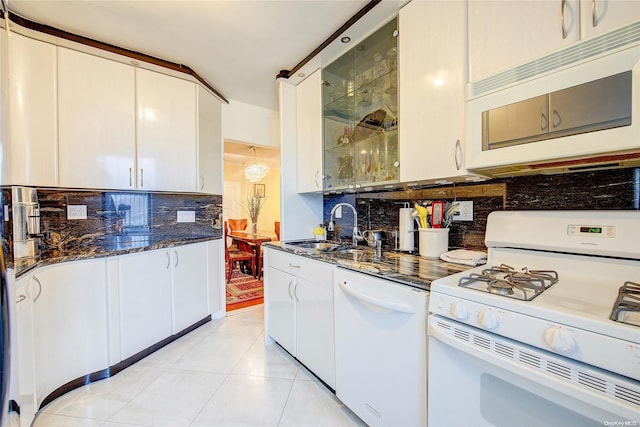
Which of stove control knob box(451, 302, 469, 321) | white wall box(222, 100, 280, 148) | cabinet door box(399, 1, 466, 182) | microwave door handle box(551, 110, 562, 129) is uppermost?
white wall box(222, 100, 280, 148)

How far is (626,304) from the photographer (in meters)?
0.71

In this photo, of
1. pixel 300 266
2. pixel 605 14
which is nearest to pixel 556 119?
pixel 605 14

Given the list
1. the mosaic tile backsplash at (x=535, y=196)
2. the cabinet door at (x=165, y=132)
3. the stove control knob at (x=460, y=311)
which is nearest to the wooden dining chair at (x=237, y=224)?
the cabinet door at (x=165, y=132)

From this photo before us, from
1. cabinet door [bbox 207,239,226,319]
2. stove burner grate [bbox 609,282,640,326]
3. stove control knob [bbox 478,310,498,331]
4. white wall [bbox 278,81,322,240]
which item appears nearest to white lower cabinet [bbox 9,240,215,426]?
cabinet door [bbox 207,239,226,319]

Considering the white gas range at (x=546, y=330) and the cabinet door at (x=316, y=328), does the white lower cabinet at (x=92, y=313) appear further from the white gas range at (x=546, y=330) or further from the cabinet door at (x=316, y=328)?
the white gas range at (x=546, y=330)

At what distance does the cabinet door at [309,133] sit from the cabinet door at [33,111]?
1.81 meters

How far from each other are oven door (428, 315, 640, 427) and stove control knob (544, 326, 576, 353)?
0.05 metres

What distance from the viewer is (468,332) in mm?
854

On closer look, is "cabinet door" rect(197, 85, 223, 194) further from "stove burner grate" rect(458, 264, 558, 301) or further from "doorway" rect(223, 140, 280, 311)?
"doorway" rect(223, 140, 280, 311)

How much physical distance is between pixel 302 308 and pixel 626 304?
150 centimetres

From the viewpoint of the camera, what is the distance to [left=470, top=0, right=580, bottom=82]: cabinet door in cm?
95

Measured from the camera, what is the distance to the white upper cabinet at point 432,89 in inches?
49.4

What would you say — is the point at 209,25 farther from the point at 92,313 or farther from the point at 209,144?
the point at 92,313

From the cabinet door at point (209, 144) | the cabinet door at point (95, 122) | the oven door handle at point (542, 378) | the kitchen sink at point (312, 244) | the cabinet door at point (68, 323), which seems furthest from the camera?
Answer: the cabinet door at point (209, 144)
